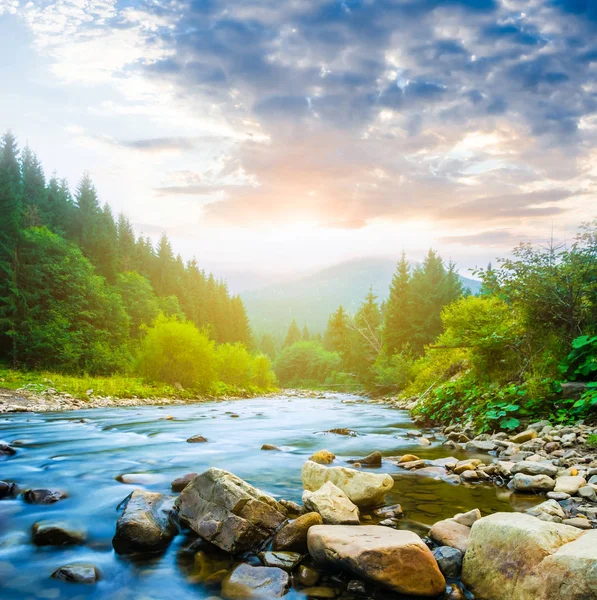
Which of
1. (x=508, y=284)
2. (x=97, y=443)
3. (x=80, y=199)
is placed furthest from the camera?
(x=80, y=199)

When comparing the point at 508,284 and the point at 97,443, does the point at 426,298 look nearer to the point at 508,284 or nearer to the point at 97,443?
the point at 508,284

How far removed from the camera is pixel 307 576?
4.01 metres

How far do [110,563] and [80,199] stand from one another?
6446cm

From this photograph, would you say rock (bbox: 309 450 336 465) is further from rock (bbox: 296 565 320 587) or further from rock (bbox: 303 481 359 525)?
rock (bbox: 296 565 320 587)

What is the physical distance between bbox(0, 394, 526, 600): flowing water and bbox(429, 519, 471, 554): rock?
1.79 feet

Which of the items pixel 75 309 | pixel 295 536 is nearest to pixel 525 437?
pixel 295 536

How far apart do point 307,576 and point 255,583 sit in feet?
1.64

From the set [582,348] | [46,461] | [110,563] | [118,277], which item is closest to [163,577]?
[110,563]

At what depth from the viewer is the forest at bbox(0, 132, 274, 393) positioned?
34.9m

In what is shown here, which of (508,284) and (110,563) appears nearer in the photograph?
(110,563)

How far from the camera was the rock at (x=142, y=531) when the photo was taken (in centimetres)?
471

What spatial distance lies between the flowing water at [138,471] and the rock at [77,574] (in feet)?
0.21

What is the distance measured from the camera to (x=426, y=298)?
4603 cm

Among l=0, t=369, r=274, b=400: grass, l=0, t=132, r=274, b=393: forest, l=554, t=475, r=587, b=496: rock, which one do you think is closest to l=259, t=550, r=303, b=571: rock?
l=554, t=475, r=587, b=496: rock
